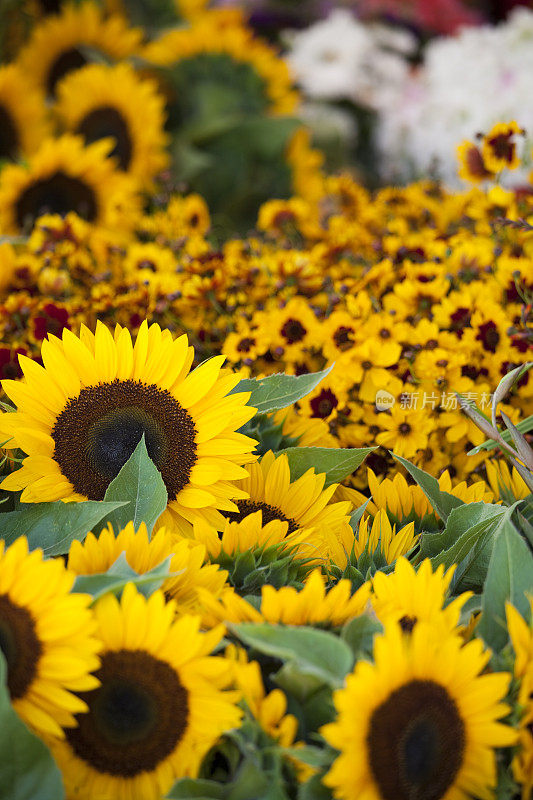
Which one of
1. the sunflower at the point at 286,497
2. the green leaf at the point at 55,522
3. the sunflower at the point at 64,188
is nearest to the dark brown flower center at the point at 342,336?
the sunflower at the point at 286,497

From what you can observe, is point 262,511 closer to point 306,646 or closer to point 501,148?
point 306,646

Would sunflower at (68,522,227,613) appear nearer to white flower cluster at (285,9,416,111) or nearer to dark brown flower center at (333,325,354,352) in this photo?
dark brown flower center at (333,325,354,352)

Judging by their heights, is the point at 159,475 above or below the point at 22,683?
above

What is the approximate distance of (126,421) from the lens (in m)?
0.49

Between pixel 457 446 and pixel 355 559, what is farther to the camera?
pixel 457 446

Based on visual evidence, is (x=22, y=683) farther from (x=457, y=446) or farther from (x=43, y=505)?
(x=457, y=446)

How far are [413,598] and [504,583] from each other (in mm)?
48

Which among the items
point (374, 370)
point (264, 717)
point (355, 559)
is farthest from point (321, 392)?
point (264, 717)

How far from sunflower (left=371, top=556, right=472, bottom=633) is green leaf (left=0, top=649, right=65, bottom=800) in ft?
0.51

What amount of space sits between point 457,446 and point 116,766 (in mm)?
352

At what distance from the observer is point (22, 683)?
357 mm

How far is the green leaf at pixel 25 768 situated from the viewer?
1.13ft

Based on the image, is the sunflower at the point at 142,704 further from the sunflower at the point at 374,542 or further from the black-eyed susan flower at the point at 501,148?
the black-eyed susan flower at the point at 501,148

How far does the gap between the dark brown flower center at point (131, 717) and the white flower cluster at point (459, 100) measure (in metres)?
1.06
